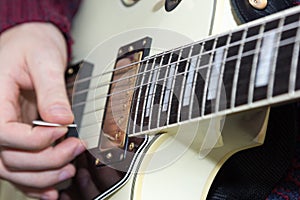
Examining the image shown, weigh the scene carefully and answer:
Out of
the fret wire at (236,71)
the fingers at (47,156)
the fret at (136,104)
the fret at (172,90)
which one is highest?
the fret wire at (236,71)

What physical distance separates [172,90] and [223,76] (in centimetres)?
8

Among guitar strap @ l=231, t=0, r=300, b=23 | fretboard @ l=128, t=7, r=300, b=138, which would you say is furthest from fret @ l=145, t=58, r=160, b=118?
guitar strap @ l=231, t=0, r=300, b=23

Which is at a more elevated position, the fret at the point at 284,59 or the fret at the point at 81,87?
the fret at the point at 284,59

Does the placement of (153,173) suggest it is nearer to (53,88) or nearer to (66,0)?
(53,88)

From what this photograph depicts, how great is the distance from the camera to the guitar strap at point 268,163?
0.57m

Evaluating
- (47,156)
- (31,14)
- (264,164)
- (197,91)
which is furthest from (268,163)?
(31,14)

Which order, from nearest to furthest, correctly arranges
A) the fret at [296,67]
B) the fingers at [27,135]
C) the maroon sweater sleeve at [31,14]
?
1. the fret at [296,67]
2. the fingers at [27,135]
3. the maroon sweater sleeve at [31,14]

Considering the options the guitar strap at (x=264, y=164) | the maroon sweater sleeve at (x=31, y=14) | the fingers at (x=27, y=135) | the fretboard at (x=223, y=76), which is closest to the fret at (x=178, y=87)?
the fretboard at (x=223, y=76)

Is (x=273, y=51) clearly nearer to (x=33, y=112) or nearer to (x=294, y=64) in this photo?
(x=294, y=64)

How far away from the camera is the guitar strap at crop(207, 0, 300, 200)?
0.57 m

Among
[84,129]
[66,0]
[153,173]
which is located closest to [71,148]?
[84,129]

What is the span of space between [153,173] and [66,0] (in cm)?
42

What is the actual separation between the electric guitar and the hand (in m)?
0.04

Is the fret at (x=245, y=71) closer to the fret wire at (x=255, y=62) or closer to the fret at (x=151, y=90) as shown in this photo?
the fret wire at (x=255, y=62)
